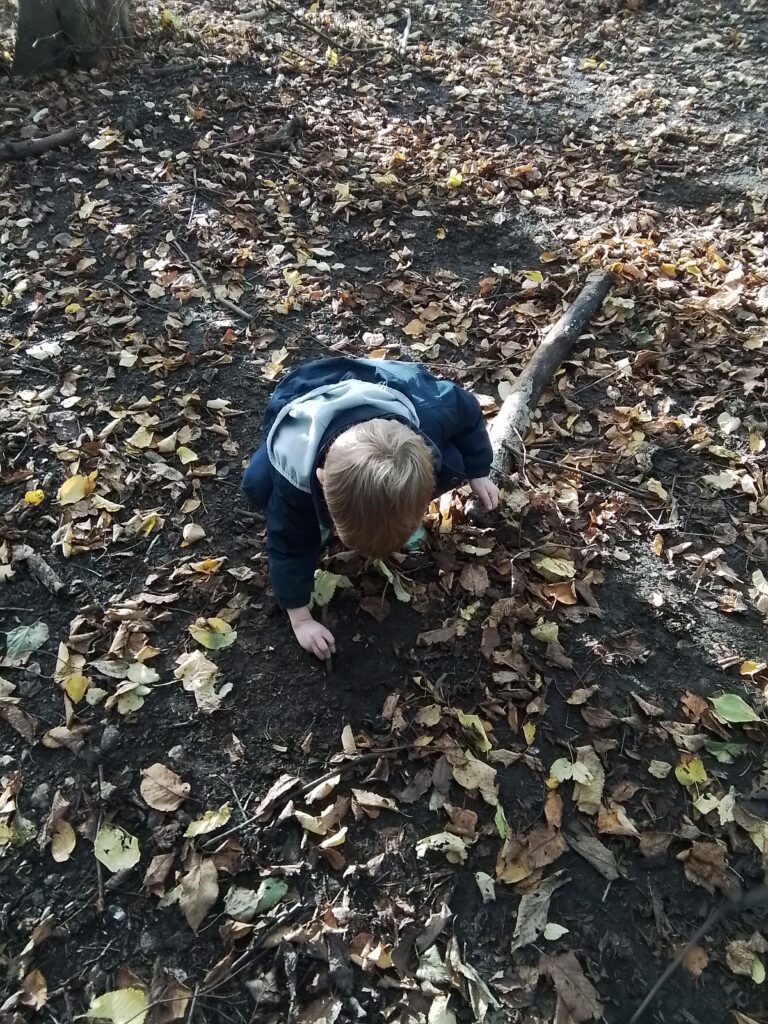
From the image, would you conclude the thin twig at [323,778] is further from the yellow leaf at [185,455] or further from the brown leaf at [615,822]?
the yellow leaf at [185,455]

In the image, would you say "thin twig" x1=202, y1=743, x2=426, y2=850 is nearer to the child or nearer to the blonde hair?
the child

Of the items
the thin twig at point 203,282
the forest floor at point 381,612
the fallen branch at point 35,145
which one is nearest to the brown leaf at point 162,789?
the forest floor at point 381,612

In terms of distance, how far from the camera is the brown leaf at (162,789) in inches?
84.7

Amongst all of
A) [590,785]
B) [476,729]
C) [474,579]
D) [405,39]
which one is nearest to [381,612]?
[474,579]

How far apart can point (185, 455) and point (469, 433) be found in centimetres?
137

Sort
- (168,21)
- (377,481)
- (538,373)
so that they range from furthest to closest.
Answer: (168,21), (538,373), (377,481)

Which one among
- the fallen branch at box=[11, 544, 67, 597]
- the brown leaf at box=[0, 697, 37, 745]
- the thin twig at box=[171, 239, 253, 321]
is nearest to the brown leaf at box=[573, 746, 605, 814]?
the brown leaf at box=[0, 697, 37, 745]

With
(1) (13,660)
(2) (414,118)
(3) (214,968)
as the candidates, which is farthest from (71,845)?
→ (2) (414,118)

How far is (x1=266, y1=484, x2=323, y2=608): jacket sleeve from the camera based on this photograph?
2.22 meters

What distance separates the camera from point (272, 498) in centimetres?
228

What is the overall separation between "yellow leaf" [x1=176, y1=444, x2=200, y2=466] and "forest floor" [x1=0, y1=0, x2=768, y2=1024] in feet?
0.13

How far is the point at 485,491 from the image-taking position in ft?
8.90

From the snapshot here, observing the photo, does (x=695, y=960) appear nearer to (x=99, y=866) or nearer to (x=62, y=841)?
(x=99, y=866)

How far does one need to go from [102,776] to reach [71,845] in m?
0.21
